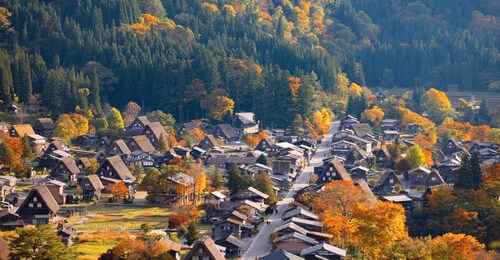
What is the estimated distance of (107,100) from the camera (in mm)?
77938

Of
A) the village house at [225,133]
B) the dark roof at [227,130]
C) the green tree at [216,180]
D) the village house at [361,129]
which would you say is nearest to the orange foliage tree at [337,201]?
the green tree at [216,180]

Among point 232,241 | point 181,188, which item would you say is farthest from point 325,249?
point 181,188

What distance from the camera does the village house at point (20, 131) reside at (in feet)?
204

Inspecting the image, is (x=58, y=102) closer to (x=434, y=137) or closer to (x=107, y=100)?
(x=107, y=100)

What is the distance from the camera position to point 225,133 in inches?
2783

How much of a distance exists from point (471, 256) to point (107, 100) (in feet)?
162

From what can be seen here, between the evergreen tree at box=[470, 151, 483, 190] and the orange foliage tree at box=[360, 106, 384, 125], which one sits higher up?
the evergreen tree at box=[470, 151, 483, 190]

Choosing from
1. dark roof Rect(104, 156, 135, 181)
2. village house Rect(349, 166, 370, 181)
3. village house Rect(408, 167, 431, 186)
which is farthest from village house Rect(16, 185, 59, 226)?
village house Rect(408, 167, 431, 186)

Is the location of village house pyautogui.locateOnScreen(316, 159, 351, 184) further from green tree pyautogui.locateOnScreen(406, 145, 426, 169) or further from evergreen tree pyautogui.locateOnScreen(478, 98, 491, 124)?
evergreen tree pyautogui.locateOnScreen(478, 98, 491, 124)

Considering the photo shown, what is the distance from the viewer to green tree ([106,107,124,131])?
224 ft

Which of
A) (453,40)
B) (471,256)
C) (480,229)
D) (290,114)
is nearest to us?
(471,256)

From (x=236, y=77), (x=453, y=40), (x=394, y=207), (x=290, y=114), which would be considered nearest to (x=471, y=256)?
(x=394, y=207)

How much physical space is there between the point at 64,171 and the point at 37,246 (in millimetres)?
21050

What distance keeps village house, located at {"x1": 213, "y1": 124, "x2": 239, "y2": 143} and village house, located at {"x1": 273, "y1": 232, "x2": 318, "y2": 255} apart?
34033mm
